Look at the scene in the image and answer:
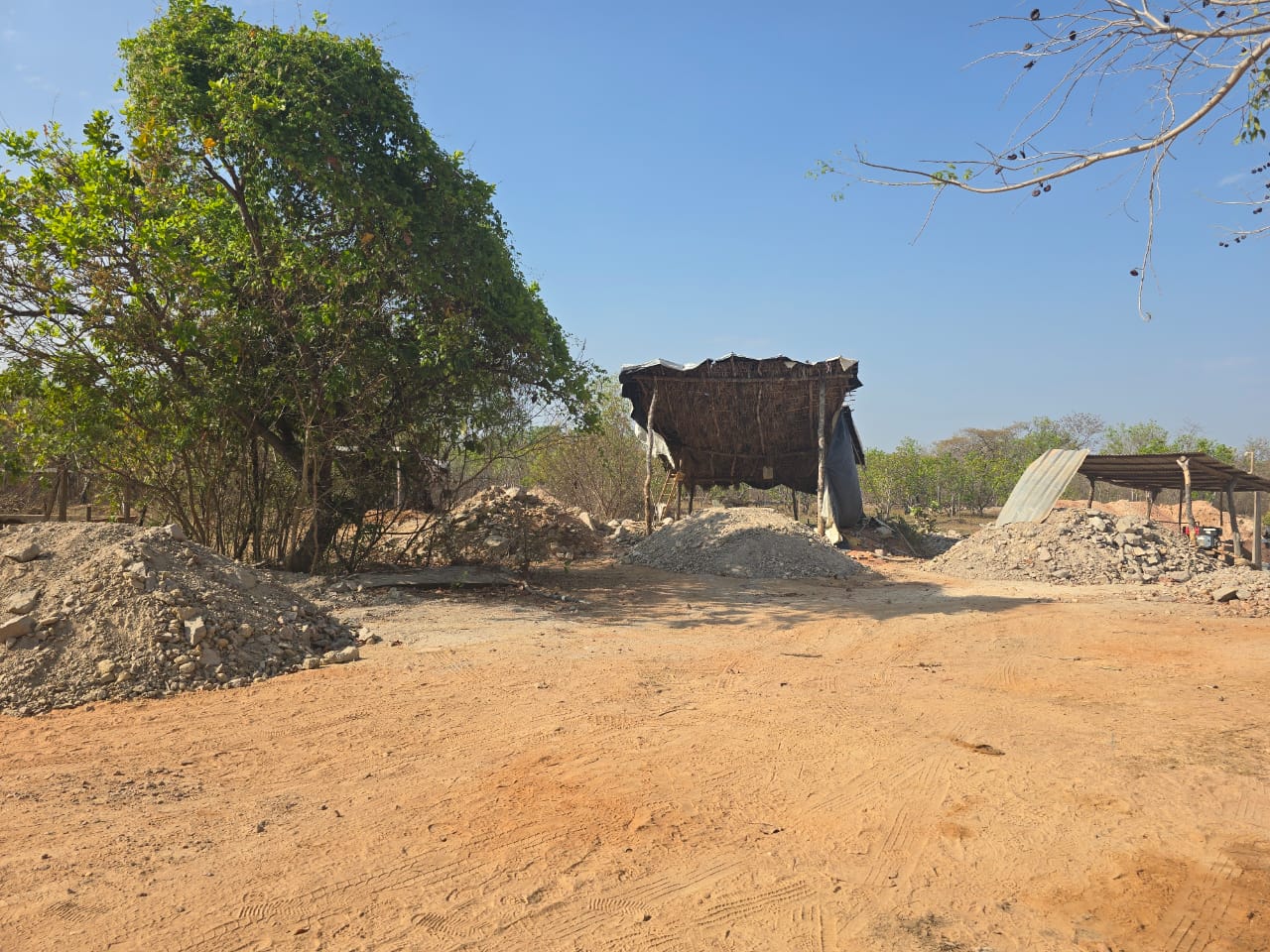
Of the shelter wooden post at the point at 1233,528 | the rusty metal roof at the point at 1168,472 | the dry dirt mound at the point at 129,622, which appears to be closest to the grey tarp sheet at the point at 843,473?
the rusty metal roof at the point at 1168,472

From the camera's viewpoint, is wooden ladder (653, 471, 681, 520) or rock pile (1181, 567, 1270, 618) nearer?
rock pile (1181, 567, 1270, 618)

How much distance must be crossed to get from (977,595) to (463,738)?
7.70 metres

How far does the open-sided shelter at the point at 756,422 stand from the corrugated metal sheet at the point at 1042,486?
123 inches

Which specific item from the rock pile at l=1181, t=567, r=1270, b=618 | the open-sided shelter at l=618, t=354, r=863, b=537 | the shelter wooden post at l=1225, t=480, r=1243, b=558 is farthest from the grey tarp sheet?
the shelter wooden post at l=1225, t=480, r=1243, b=558

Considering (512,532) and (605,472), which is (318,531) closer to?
(512,532)

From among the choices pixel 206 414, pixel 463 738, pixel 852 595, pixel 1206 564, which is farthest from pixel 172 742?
pixel 1206 564

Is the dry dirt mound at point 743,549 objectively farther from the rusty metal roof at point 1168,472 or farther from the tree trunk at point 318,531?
the rusty metal roof at point 1168,472

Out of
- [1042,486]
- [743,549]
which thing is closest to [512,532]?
[743,549]

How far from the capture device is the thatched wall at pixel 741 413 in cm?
1452

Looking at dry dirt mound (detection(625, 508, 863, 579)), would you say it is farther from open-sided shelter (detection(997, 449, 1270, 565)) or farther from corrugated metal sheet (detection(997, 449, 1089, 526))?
open-sided shelter (detection(997, 449, 1270, 565))

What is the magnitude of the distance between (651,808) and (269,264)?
703 cm

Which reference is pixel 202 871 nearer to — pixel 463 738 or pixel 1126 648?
pixel 463 738

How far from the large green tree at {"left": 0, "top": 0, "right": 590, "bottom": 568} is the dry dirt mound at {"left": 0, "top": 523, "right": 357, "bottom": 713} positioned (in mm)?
2240

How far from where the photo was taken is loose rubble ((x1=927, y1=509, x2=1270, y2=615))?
11.3 meters
